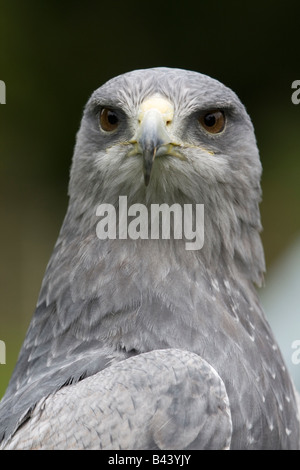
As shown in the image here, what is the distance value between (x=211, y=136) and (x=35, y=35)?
21.7ft

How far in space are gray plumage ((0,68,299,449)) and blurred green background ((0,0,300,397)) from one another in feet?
19.5

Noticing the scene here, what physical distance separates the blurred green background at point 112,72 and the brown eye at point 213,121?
Answer: 19.6ft

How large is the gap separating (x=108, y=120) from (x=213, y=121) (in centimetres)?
47

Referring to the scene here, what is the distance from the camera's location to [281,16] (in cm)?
996

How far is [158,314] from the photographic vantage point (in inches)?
142

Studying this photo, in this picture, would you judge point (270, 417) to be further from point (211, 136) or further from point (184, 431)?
point (211, 136)

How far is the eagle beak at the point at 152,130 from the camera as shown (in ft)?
11.4
